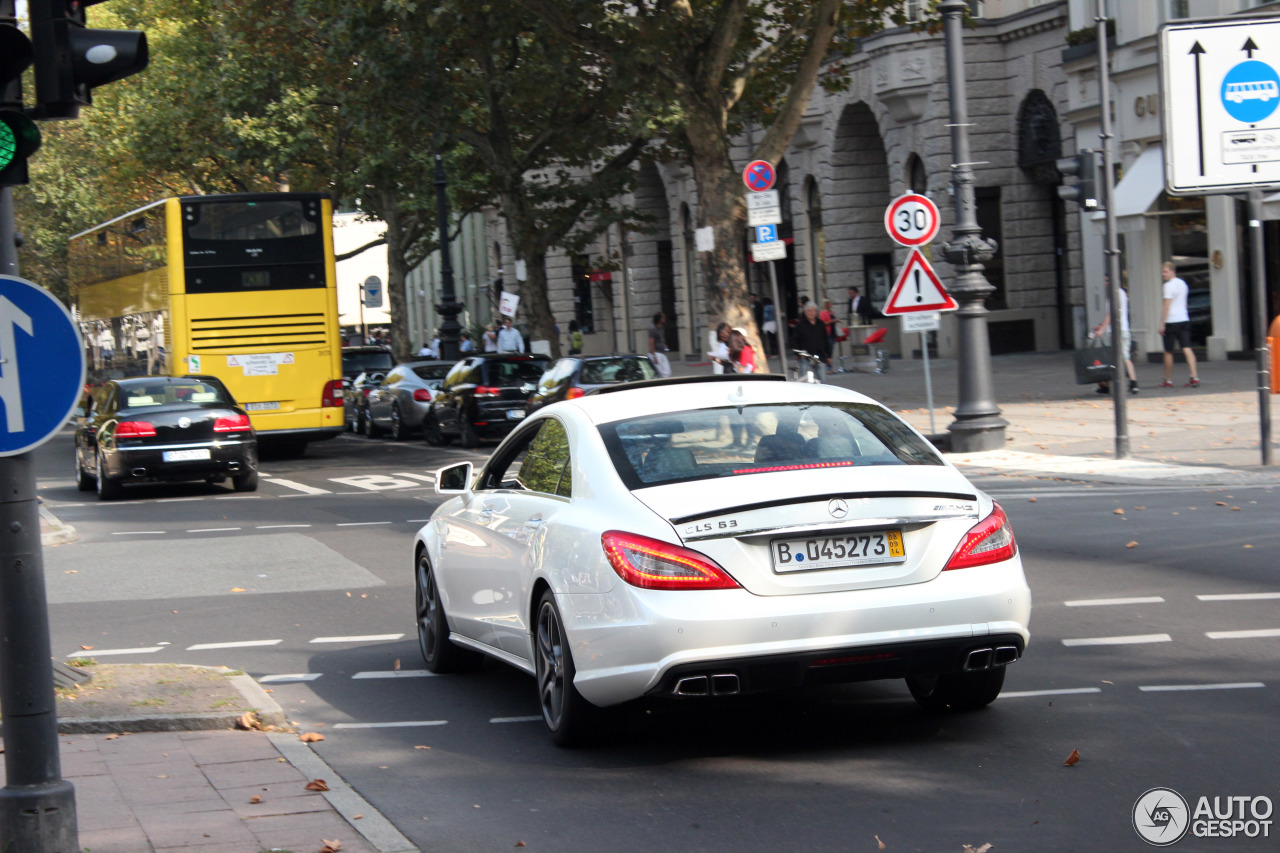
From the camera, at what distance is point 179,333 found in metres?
25.0

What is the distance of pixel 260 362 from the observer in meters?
25.6

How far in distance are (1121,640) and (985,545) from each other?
2.36 meters

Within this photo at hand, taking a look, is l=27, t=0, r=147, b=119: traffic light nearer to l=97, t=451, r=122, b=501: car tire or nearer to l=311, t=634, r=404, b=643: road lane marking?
l=311, t=634, r=404, b=643: road lane marking

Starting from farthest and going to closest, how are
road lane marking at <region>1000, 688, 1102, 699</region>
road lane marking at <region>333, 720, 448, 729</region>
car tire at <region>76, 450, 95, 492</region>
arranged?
car tire at <region>76, 450, 95, 492</region> → road lane marking at <region>333, 720, 448, 729</region> → road lane marking at <region>1000, 688, 1102, 699</region>

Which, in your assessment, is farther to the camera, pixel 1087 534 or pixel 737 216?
pixel 737 216

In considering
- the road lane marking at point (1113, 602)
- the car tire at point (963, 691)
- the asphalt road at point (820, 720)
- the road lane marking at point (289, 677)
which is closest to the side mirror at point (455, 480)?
the asphalt road at point (820, 720)

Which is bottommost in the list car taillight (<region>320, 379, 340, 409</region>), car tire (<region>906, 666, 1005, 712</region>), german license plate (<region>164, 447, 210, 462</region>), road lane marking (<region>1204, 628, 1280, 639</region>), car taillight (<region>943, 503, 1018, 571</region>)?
road lane marking (<region>1204, 628, 1280, 639</region>)

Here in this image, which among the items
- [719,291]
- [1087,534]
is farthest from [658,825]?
[719,291]

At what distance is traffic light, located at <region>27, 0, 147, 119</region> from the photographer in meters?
5.01

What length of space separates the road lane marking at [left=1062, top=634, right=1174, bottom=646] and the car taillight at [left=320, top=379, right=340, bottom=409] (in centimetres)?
1955

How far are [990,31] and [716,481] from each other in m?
33.0

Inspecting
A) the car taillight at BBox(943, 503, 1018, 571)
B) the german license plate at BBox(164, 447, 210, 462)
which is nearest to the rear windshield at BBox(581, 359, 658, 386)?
the german license plate at BBox(164, 447, 210, 462)

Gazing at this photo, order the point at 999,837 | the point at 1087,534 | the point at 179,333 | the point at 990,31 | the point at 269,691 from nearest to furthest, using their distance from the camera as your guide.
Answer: the point at 999,837, the point at 269,691, the point at 1087,534, the point at 179,333, the point at 990,31

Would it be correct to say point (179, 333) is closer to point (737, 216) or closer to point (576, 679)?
point (737, 216)
